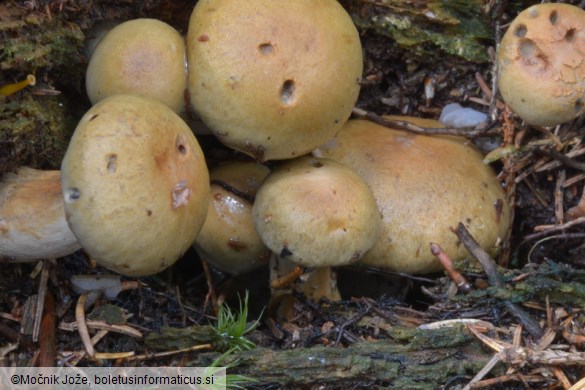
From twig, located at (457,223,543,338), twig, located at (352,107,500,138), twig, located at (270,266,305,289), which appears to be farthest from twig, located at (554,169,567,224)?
twig, located at (270,266,305,289)

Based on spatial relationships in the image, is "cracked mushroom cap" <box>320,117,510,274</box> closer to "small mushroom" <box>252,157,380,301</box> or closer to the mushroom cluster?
the mushroom cluster

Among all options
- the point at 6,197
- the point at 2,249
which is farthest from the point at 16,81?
the point at 2,249

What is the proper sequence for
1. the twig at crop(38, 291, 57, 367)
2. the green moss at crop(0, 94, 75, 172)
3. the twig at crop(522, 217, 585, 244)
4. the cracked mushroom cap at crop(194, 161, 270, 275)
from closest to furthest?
the twig at crop(38, 291, 57, 367) → the green moss at crop(0, 94, 75, 172) → the cracked mushroom cap at crop(194, 161, 270, 275) → the twig at crop(522, 217, 585, 244)

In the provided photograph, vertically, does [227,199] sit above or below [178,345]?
above

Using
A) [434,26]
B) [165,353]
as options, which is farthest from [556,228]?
[165,353]

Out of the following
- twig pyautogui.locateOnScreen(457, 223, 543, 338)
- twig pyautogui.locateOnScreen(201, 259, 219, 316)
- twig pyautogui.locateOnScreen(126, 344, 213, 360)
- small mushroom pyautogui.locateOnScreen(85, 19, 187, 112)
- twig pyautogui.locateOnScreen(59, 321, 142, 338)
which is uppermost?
small mushroom pyautogui.locateOnScreen(85, 19, 187, 112)

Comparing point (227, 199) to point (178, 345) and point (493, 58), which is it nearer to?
point (178, 345)

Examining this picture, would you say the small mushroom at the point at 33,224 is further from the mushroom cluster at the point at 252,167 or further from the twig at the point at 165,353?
the twig at the point at 165,353
